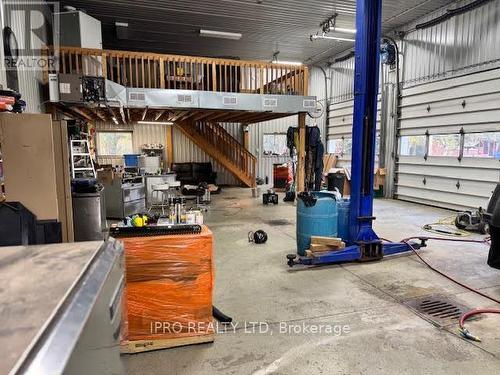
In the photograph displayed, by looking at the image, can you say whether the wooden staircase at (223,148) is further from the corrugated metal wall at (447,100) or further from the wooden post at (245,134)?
the corrugated metal wall at (447,100)

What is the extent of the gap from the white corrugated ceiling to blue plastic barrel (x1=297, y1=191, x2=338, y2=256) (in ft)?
19.7

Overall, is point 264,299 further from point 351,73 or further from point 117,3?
point 351,73

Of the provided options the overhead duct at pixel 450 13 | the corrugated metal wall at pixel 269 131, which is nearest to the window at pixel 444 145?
the overhead duct at pixel 450 13

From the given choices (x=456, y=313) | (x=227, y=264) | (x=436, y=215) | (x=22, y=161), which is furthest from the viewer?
(x=436, y=215)

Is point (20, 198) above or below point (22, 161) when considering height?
below

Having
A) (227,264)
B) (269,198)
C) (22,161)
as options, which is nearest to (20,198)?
(22,161)

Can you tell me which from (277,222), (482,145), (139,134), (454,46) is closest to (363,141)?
(277,222)

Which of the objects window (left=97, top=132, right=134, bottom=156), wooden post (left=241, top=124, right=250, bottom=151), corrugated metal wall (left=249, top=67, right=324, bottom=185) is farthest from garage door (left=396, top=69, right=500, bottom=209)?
window (left=97, top=132, right=134, bottom=156)

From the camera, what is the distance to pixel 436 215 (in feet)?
24.6

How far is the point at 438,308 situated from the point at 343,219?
178 centimetres

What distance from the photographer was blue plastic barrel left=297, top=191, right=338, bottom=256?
14.4 ft

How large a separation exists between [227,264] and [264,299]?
1.11 m

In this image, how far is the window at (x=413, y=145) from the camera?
343 inches

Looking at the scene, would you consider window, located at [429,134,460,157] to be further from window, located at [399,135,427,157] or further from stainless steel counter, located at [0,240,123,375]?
stainless steel counter, located at [0,240,123,375]
